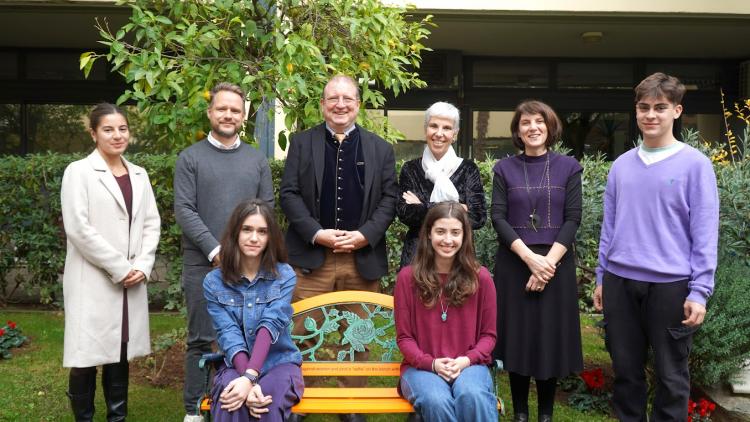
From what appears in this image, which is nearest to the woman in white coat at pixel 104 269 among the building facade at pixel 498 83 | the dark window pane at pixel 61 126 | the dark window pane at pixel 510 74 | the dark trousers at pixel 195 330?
the dark trousers at pixel 195 330

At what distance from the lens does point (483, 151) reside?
10961 mm

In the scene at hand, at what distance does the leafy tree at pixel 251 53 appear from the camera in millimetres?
4273

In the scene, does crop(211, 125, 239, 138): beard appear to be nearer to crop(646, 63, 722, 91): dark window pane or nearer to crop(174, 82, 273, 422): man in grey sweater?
crop(174, 82, 273, 422): man in grey sweater

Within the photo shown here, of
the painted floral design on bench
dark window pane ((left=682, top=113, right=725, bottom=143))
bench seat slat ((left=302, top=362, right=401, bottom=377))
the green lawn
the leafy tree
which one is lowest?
the green lawn

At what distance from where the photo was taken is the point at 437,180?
154 inches

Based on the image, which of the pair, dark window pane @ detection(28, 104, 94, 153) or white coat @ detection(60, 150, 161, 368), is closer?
white coat @ detection(60, 150, 161, 368)

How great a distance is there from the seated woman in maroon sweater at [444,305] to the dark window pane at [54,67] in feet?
29.4

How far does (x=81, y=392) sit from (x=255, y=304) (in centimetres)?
120

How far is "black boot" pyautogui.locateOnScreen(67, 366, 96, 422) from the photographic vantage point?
3881 mm

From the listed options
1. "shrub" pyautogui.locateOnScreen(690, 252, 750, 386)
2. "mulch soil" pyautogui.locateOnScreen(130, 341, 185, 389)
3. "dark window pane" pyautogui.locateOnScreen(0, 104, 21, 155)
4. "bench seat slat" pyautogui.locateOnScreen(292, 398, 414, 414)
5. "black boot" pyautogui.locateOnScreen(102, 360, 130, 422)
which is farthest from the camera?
"dark window pane" pyautogui.locateOnScreen(0, 104, 21, 155)

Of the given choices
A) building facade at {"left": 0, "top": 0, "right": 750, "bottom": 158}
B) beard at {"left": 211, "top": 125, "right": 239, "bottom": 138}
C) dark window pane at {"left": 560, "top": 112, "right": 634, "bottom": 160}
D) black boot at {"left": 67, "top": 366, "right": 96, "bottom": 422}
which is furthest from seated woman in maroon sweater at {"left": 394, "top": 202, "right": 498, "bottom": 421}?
dark window pane at {"left": 560, "top": 112, "right": 634, "bottom": 160}

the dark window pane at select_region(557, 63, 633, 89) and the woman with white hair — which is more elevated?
the dark window pane at select_region(557, 63, 633, 89)

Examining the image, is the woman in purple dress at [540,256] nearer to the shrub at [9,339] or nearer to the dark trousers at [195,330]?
the dark trousers at [195,330]

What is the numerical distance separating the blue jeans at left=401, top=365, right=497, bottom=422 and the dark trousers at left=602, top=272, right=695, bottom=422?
0.75 m
